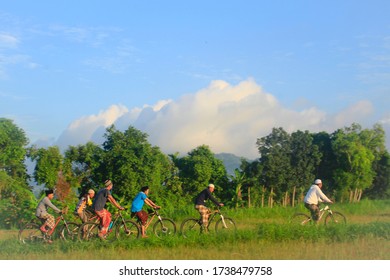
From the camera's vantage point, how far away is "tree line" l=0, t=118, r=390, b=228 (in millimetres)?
29938

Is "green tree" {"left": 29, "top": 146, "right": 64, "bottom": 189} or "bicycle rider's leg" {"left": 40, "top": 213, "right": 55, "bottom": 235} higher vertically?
"green tree" {"left": 29, "top": 146, "right": 64, "bottom": 189}

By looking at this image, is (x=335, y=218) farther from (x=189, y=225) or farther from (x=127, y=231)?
(x=127, y=231)

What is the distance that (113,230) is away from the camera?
518 inches

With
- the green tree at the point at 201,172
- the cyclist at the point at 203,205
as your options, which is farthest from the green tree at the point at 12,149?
the cyclist at the point at 203,205

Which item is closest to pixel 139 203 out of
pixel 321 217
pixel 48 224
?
pixel 48 224

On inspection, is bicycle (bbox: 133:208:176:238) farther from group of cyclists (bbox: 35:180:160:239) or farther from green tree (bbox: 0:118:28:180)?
green tree (bbox: 0:118:28:180)

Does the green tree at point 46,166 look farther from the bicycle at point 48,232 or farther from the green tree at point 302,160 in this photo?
the bicycle at point 48,232

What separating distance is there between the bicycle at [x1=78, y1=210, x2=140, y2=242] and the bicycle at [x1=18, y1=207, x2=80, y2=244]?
0.37m

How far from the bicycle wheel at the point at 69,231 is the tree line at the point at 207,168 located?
12866mm

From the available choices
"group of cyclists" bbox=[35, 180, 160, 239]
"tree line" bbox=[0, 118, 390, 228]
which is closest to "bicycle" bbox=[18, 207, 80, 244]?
"group of cyclists" bbox=[35, 180, 160, 239]

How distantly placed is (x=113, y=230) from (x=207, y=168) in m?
22.4

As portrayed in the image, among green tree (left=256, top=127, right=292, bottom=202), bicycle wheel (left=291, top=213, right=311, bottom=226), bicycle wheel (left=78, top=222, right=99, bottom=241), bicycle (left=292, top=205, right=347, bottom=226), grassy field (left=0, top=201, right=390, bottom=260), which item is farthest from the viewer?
green tree (left=256, top=127, right=292, bottom=202)

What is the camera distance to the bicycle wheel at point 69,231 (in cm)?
1307

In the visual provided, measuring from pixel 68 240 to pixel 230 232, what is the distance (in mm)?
4329
